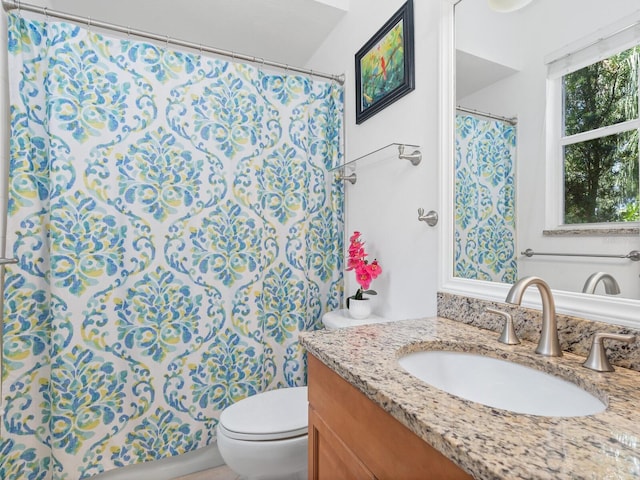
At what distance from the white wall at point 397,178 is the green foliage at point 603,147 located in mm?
443

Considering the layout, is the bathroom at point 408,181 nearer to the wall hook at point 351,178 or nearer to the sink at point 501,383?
the wall hook at point 351,178

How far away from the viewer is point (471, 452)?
399 mm

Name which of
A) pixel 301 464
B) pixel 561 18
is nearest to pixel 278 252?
pixel 301 464

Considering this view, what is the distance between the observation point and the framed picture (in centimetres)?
129

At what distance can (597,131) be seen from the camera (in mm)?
724

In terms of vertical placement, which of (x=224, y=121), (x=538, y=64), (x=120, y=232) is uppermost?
(x=224, y=121)

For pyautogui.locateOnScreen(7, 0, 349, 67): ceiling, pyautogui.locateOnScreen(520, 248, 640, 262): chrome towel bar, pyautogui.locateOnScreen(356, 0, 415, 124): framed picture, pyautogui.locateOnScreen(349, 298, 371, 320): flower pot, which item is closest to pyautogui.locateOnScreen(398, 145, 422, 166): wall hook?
pyautogui.locateOnScreen(356, 0, 415, 124): framed picture

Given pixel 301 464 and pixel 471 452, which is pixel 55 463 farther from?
pixel 471 452

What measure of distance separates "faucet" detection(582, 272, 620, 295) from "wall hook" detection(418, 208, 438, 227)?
1.64 feet

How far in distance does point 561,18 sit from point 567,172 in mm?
379

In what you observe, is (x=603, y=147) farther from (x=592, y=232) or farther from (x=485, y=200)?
(x=485, y=200)

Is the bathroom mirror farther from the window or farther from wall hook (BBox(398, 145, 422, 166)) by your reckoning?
wall hook (BBox(398, 145, 422, 166))

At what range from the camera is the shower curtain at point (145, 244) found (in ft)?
4.25

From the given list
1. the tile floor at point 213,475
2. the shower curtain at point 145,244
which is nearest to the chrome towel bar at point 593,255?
the shower curtain at point 145,244
